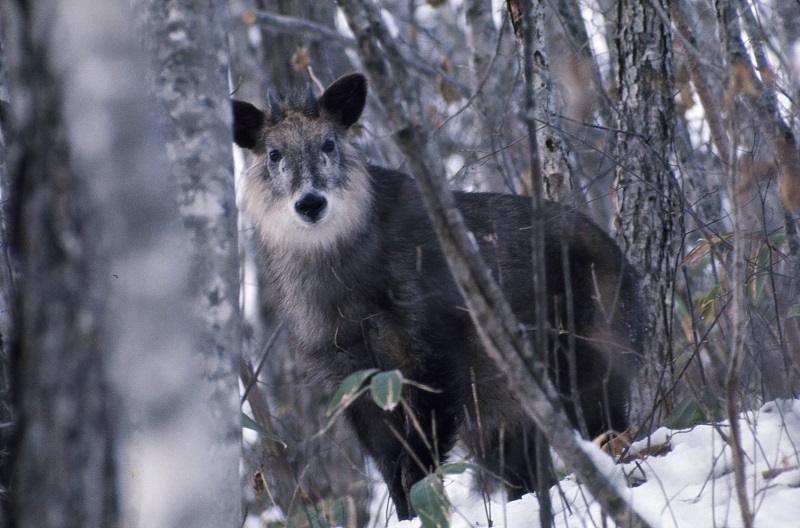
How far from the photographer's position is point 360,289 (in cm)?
466

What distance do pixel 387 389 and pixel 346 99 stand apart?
272 cm

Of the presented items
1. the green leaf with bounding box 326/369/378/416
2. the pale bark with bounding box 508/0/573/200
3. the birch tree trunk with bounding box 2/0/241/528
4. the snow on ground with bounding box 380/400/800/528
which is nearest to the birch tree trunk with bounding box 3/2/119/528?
the birch tree trunk with bounding box 2/0/241/528

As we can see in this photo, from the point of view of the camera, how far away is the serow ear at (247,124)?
4.90 metres

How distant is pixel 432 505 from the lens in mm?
2801

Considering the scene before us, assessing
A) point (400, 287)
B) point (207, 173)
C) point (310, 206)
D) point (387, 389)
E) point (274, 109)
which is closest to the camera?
point (207, 173)

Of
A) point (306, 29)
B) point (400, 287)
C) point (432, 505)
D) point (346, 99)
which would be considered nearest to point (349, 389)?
point (432, 505)

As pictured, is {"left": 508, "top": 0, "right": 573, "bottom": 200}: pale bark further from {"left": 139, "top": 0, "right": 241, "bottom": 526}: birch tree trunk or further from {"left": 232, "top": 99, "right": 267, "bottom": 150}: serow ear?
{"left": 139, "top": 0, "right": 241, "bottom": 526}: birch tree trunk

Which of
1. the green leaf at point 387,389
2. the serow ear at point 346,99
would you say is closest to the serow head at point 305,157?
the serow ear at point 346,99

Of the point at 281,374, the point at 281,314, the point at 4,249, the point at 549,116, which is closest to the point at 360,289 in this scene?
the point at 281,314

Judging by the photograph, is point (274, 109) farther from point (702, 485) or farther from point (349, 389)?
point (702, 485)

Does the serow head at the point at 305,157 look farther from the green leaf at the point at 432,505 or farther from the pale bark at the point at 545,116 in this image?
the green leaf at the point at 432,505

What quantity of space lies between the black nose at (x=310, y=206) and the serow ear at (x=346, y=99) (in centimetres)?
76

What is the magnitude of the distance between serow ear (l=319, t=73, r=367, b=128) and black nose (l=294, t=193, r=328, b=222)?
76 centimetres

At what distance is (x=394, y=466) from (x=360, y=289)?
3.09 ft
